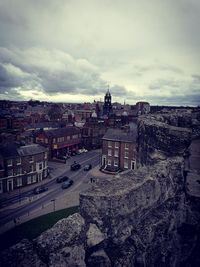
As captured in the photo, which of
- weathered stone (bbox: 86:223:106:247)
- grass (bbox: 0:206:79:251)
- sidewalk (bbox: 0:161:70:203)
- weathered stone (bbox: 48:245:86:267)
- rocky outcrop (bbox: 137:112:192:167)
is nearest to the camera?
weathered stone (bbox: 48:245:86:267)

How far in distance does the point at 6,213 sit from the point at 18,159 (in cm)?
727

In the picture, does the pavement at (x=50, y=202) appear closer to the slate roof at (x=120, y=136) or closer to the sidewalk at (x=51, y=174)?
the sidewalk at (x=51, y=174)

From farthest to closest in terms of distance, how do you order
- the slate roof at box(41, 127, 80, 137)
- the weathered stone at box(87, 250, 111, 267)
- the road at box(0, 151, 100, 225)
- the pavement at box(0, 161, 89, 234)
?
the slate roof at box(41, 127, 80, 137) < the road at box(0, 151, 100, 225) < the pavement at box(0, 161, 89, 234) < the weathered stone at box(87, 250, 111, 267)

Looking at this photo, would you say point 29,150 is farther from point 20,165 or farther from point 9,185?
point 9,185

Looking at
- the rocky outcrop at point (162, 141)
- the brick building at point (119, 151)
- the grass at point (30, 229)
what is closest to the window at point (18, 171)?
the grass at point (30, 229)

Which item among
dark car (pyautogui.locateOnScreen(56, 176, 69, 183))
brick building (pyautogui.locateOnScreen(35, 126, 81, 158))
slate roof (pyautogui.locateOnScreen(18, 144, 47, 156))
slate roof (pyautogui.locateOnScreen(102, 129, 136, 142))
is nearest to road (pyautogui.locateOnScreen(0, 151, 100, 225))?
dark car (pyautogui.locateOnScreen(56, 176, 69, 183))

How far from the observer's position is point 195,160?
11.6 metres

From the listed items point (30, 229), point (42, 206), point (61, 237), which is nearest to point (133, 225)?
point (61, 237)

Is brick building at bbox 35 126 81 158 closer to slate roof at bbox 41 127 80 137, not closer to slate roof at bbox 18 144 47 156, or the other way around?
slate roof at bbox 41 127 80 137

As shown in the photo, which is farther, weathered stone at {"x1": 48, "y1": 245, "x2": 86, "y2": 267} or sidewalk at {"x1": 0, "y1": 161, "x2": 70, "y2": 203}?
sidewalk at {"x1": 0, "y1": 161, "x2": 70, "y2": 203}

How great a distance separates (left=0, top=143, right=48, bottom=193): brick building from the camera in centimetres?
2286

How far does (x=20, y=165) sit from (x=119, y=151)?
1382 centimetres

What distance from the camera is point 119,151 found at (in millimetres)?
29984

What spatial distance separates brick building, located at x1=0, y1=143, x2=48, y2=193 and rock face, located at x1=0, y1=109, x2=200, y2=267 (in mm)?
19767
